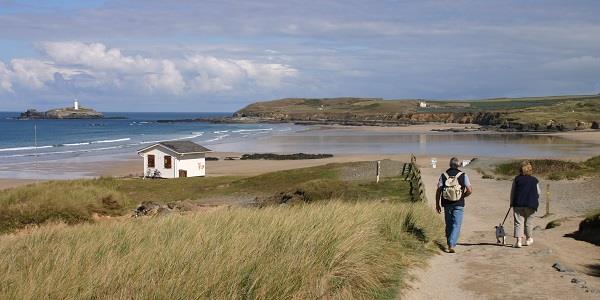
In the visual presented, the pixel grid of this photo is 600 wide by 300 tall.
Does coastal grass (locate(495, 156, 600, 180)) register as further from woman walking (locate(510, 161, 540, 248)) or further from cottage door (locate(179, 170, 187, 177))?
cottage door (locate(179, 170, 187, 177))

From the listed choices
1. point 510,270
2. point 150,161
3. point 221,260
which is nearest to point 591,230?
point 510,270

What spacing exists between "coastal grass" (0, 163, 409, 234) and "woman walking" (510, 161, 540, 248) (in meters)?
9.42

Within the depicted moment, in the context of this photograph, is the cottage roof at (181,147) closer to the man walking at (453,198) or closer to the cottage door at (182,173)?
the cottage door at (182,173)

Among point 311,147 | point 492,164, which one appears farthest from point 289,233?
point 311,147

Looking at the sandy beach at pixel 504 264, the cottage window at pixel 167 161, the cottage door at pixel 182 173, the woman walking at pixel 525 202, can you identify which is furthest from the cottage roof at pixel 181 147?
the woman walking at pixel 525 202

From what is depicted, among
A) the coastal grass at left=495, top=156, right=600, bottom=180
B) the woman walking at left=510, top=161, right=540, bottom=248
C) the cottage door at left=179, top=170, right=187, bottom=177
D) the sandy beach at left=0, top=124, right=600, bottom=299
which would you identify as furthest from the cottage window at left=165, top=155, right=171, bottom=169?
the woman walking at left=510, top=161, right=540, bottom=248

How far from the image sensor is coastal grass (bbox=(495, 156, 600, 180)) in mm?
29217

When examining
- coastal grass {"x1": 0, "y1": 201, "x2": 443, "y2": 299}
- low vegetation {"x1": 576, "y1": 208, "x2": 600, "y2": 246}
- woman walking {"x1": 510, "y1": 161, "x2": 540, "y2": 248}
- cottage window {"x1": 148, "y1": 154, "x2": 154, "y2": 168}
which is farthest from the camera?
cottage window {"x1": 148, "y1": 154, "x2": 154, "y2": 168}

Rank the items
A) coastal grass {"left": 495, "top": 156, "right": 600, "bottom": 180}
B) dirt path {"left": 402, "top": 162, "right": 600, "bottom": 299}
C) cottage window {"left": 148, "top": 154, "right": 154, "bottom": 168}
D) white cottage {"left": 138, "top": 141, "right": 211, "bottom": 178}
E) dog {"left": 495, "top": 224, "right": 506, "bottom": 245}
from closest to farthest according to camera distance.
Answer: dirt path {"left": 402, "top": 162, "right": 600, "bottom": 299} → dog {"left": 495, "top": 224, "right": 506, "bottom": 245} → coastal grass {"left": 495, "top": 156, "right": 600, "bottom": 180} → white cottage {"left": 138, "top": 141, "right": 211, "bottom": 178} → cottage window {"left": 148, "top": 154, "right": 154, "bottom": 168}

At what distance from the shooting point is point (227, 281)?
6160 mm

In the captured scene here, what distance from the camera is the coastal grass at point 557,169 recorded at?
29.2 meters

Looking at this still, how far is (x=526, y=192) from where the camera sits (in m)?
11.4

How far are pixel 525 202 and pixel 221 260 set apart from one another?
6.66 m

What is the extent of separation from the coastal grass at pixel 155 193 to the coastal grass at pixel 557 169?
7211 mm
